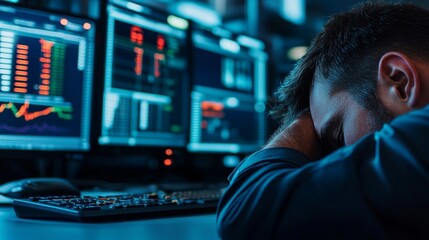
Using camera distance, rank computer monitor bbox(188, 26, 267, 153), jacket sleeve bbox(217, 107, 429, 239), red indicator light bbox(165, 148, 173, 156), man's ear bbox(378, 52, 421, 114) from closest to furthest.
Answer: jacket sleeve bbox(217, 107, 429, 239) → man's ear bbox(378, 52, 421, 114) → red indicator light bbox(165, 148, 173, 156) → computer monitor bbox(188, 26, 267, 153)

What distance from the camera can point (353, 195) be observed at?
1.37ft

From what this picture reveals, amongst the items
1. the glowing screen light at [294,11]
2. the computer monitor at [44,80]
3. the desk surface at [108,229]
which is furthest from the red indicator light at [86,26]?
the glowing screen light at [294,11]

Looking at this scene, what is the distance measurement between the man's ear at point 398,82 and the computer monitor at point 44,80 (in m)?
0.75

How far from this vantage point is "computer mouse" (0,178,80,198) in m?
0.83

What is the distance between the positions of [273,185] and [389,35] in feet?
0.81

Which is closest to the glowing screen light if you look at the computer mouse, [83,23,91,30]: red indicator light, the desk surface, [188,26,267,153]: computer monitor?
[188,26,267,153]: computer monitor

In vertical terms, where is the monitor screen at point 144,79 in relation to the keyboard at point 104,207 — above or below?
above

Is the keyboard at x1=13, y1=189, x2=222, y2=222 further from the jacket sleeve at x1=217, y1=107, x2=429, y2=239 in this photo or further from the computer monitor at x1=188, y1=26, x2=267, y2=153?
the computer monitor at x1=188, y1=26, x2=267, y2=153

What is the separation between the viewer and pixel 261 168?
505mm

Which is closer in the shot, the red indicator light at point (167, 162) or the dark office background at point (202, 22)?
the dark office background at point (202, 22)

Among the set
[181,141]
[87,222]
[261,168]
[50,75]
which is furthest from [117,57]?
[261,168]

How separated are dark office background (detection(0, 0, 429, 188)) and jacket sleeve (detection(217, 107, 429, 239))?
0.31 metres

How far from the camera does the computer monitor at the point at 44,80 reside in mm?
973

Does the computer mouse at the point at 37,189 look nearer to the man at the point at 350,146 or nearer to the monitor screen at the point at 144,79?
the monitor screen at the point at 144,79
